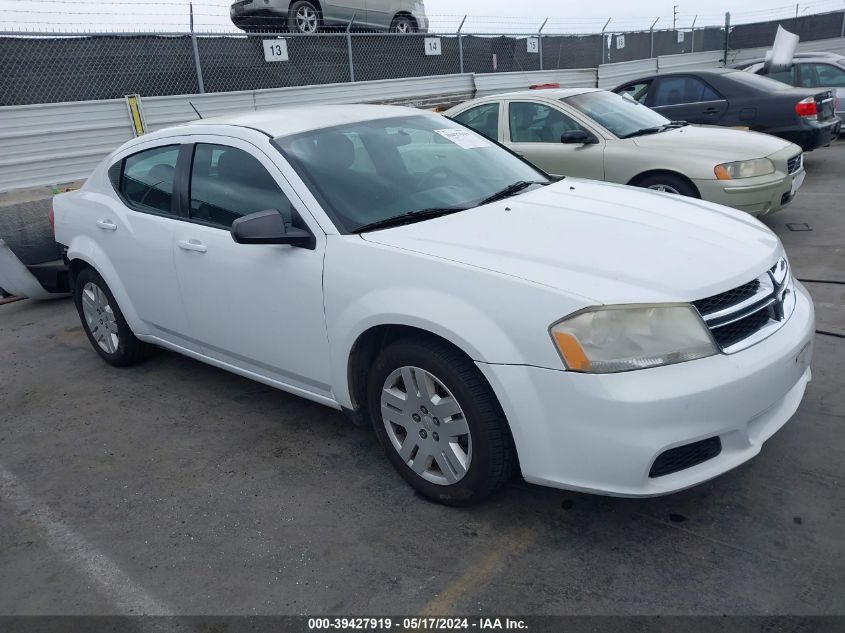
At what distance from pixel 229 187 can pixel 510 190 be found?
4.78ft

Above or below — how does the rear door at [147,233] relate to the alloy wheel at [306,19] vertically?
below

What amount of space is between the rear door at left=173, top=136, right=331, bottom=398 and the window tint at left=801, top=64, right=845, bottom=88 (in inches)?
467

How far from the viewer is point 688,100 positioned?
9.73 metres

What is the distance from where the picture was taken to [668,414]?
2451 mm

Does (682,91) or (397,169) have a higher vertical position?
(397,169)

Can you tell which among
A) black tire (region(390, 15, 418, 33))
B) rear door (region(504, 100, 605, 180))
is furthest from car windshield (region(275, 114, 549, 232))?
black tire (region(390, 15, 418, 33))

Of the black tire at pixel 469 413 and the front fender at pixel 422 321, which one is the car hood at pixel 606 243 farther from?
the black tire at pixel 469 413

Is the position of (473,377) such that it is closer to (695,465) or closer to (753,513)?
(695,465)

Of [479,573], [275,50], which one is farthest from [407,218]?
[275,50]

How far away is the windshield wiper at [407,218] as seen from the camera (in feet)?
10.7

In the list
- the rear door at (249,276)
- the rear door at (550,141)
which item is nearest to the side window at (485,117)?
the rear door at (550,141)

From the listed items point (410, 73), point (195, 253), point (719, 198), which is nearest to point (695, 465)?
point (195, 253)

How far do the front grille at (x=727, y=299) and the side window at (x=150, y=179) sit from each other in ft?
9.43

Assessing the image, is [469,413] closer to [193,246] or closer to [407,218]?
[407,218]
